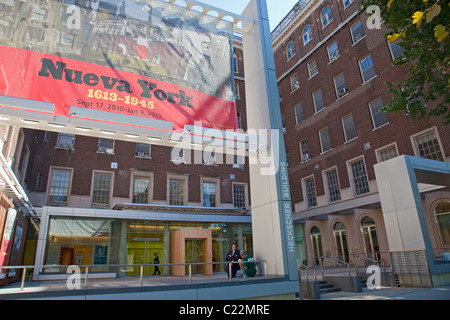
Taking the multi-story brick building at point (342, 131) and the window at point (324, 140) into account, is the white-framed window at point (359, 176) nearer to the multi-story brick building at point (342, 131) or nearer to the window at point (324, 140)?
the multi-story brick building at point (342, 131)

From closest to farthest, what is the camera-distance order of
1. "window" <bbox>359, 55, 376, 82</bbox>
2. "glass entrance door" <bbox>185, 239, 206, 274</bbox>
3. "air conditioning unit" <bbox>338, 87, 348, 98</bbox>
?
"glass entrance door" <bbox>185, 239, 206, 274</bbox> < "window" <bbox>359, 55, 376, 82</bbox> < "air conditioning unit" <bbox>338, 87, 348, 98</bbox>

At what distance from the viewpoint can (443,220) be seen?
1945 centimetres

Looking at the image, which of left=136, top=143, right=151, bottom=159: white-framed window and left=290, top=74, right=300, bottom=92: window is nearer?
left=136, top=143, right=151, bottom=159: white-framed window

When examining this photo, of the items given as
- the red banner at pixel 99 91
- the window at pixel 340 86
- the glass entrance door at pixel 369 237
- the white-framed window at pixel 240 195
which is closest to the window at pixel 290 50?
the window at pixel 340 86

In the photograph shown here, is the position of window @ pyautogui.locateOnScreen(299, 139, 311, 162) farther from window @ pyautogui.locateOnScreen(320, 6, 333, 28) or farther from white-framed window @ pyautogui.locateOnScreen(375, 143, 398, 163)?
window @ pyautogui.locateOnScreen(320, 6, 333, 28)

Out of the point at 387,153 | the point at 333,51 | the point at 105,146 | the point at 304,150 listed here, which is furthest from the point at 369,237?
the point at 105,146

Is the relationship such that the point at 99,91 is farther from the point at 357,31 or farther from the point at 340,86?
the point at 357,31

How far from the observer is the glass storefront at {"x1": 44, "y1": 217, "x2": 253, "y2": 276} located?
19.7m

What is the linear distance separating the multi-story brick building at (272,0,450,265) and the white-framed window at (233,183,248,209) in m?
5.32

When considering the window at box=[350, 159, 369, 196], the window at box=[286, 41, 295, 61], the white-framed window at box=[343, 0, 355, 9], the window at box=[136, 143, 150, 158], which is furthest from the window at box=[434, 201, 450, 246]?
the window at box=[286, 41, 295, 61]

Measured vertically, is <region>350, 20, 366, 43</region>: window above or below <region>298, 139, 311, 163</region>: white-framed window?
above

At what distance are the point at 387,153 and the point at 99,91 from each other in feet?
68.9

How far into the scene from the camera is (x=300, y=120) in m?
32.7

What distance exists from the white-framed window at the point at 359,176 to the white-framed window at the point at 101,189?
61.9 feet
